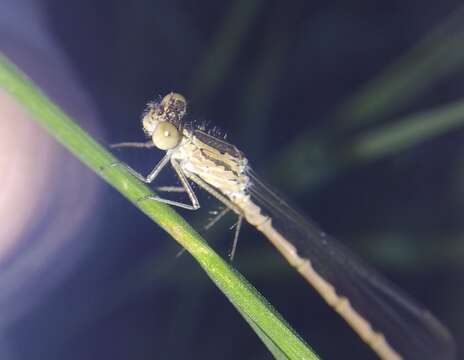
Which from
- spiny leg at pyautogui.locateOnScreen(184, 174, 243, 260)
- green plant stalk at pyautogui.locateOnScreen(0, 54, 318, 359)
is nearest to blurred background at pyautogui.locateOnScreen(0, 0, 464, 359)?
spiny leg at pyautogui.locateOnScreen(184, 174, 243, 260)

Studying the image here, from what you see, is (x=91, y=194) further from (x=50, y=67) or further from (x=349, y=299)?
(x=349, y=299)

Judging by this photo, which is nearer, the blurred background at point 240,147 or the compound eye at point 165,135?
the compound eye at point 165,135

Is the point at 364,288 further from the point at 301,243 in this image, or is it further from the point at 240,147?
the point at 240,147

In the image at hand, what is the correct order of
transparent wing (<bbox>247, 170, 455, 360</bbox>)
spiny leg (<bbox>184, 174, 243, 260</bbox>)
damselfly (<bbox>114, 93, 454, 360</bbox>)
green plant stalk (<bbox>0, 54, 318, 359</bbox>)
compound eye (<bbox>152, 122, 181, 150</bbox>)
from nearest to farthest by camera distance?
green plant stalk (<bbox>0, 54, 318, 359</bbox>)
compound eye (<bbox>152, 122, 181, 150</bbox>)
damselfly (<bbox>114, 93, 454, 360</bbox>)
spiny leg (<bbox>184, 174, 243, 260</bbox>)
transparent wing (<bbox>247, 170, 455, 360</bbox>)

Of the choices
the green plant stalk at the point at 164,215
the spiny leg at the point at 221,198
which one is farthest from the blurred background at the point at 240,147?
the green plant stalk at the point at 164,215

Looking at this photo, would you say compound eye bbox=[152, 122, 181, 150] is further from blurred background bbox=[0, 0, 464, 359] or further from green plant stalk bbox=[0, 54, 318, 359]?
green plant stalk bbox=[0, 54, 318, 359]

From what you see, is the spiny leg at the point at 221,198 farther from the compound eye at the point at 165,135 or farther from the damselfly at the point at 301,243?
the compound eye at the point at 165,135
